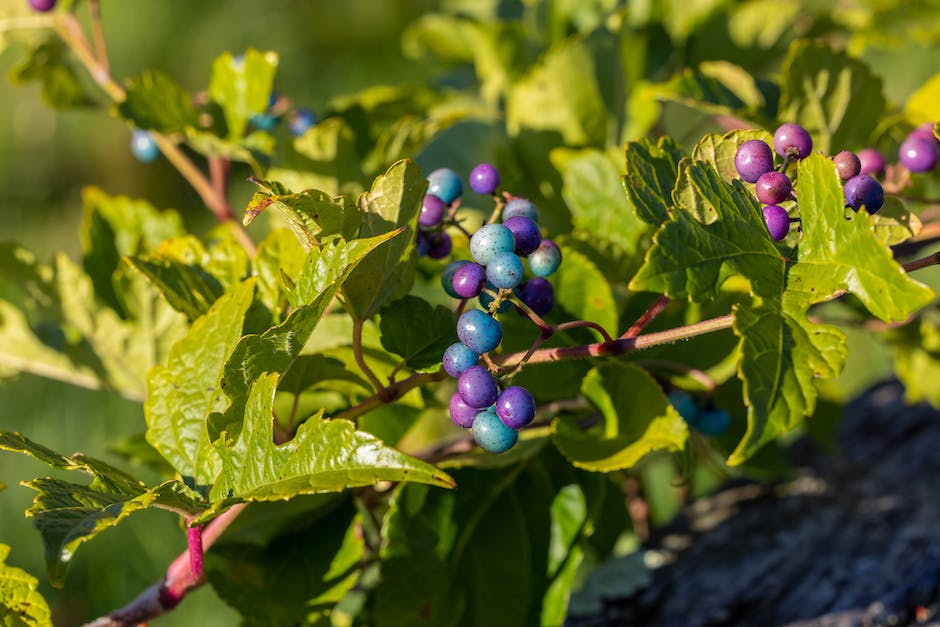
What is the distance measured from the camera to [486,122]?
120 centimetres

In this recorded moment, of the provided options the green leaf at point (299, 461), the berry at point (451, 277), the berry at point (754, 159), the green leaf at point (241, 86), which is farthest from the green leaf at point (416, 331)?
the green leaf at point (241, 86)

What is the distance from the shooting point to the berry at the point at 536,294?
0.77 m

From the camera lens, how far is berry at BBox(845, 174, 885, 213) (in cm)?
66

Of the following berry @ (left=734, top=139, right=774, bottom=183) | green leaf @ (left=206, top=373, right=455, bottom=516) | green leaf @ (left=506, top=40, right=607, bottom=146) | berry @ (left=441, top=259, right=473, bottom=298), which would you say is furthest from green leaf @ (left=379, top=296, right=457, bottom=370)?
green leaf @ (left=506, top=40, right=607, bottom=146)

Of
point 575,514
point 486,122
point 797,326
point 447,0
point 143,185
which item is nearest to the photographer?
point 797,326

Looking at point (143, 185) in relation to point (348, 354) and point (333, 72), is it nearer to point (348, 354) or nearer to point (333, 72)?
point (333, 72)

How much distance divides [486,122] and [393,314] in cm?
53

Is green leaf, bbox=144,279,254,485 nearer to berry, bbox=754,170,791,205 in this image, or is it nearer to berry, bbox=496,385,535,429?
berry, bbox=496,385,535,429

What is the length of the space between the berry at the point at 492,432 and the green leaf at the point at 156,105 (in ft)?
1.73

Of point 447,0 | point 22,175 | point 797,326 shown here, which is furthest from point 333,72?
point 797,326

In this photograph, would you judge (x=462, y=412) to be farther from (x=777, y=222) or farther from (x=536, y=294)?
(x=777, y=222)

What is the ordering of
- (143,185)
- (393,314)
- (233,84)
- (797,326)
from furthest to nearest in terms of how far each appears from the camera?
(143,185), (233,84), (393,314), (797,326)

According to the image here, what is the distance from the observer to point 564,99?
1.15m

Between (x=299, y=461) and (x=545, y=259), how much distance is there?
0.26 m
